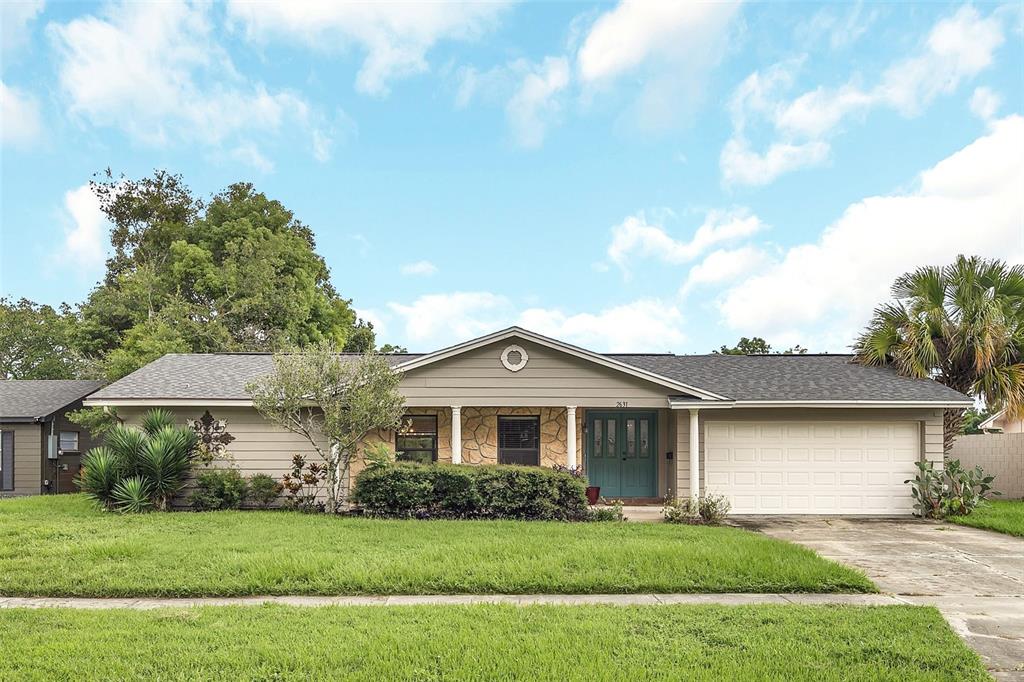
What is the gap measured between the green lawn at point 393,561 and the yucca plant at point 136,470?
1.96 metres

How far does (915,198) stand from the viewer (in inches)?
764

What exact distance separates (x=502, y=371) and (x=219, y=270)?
58.4ft

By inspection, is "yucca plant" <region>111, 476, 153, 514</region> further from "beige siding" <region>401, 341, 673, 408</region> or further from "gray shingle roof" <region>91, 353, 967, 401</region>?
"beige siding" <region>401, 341, 673, 408</region>

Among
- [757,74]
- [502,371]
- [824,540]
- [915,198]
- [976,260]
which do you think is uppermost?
[757,74]

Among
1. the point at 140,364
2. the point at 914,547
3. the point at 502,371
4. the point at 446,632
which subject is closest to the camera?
the point at 446,632

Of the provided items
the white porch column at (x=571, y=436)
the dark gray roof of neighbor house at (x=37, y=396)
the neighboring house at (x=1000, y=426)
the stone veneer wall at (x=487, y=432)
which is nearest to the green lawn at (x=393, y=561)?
the white porch column at (x=571, y=436)

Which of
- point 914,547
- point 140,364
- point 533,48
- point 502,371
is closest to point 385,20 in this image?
point 533,48

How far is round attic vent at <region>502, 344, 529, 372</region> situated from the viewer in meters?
13.9

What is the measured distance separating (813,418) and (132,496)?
1352 centimetres

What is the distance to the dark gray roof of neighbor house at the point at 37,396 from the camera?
1997 centimetres

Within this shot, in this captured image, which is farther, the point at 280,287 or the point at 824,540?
the point at 280,287

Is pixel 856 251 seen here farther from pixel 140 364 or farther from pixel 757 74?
pixel 140 364

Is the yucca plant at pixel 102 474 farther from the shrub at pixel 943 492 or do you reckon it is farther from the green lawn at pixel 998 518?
the green lawn at pixel 998 518

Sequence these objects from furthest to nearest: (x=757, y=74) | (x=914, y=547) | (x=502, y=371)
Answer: (x=757, y=74) < (x=502, y=371) < (x=914, y=547)
